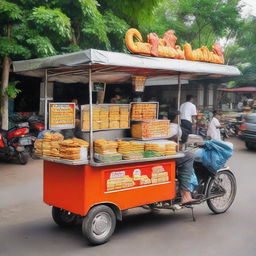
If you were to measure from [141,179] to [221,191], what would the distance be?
149cm

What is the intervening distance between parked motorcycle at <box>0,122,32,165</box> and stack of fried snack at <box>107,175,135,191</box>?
17.2 feet

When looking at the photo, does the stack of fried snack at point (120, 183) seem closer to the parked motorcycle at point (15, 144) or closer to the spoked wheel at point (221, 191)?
the spoked wheel at point (221, 191)

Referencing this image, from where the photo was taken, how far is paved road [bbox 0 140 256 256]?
406 cm

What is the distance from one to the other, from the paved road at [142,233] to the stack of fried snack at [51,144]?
1.01m

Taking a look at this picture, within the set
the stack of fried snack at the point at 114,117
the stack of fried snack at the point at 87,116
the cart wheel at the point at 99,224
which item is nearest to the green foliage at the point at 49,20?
the stack of fried snack at the point at 114,117

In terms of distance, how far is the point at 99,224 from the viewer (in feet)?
13.7

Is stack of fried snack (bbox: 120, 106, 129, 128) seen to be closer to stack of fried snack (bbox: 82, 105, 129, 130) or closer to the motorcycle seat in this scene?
stack of fried snack (bbox: 82, 105, 129, 130)

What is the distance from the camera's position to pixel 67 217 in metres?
4.79

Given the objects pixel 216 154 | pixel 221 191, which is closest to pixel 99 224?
pixel 216 154

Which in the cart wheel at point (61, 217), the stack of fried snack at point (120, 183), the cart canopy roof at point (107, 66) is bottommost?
the cart wheel at point (61, 217)

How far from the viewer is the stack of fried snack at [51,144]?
4.40 metres

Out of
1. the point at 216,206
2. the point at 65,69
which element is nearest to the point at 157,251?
the point at 216,206

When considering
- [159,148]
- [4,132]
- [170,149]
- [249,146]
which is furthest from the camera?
[249,146]

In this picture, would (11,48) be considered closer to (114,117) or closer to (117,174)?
(114,117)
